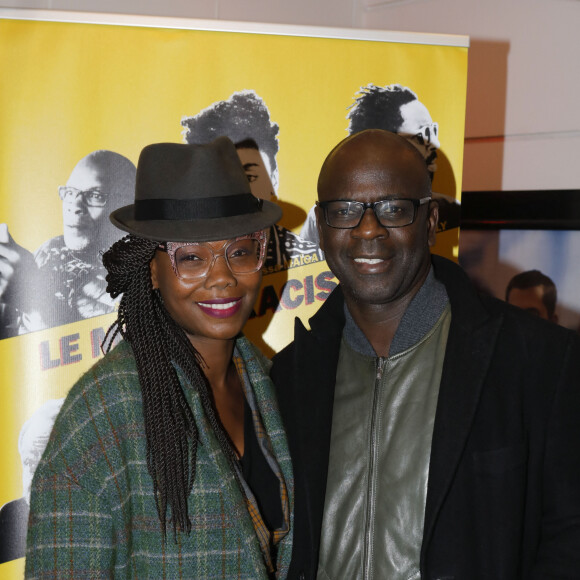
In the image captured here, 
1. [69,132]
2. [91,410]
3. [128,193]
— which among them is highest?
[69,132]

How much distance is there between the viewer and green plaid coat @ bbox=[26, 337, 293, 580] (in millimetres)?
1839

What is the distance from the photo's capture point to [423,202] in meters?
2.10

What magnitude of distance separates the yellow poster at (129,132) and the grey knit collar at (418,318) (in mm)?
911

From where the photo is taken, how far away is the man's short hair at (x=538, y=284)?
3910 millimetres

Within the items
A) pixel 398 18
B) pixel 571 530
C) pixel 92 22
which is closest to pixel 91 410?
pixel 571 530

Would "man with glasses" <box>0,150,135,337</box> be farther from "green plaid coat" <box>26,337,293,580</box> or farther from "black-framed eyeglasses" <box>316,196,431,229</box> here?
"black-framed eyeglasses" <box>316,196,431,229</box>

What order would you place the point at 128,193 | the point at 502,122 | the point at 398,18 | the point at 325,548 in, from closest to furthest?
the point at 325,548 → the point at 128,193 → the point at 502,122 → the point at 398,18

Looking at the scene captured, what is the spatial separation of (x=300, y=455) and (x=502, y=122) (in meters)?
2.68

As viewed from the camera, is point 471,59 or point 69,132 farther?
point 471,59

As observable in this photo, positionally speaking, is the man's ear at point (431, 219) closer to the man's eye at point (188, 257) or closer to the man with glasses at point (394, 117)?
the man's eye at point (188, 257)

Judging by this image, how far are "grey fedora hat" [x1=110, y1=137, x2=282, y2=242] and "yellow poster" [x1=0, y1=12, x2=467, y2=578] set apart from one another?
838 millimetres

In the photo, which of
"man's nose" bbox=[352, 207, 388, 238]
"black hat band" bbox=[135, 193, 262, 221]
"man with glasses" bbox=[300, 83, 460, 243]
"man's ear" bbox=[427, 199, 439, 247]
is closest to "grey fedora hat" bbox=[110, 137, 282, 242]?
"black hat band" bbox=[135, 193, 262, 221]

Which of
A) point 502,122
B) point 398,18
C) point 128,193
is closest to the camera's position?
point 128,193

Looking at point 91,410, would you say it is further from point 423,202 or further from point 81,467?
point 423,202
